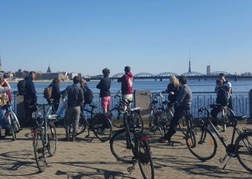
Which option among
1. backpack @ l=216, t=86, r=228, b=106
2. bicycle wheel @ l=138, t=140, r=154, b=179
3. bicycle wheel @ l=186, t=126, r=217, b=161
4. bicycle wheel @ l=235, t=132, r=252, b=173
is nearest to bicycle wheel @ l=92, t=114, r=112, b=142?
bicycle wheel @ l=186, t=126, r=217, b=161

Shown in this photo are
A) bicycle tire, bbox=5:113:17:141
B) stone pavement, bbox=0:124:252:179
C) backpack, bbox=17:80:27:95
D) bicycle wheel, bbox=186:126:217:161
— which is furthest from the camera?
backpack, bbox=17:80:27:95

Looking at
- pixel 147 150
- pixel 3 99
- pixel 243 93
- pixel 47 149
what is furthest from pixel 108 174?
pixel 243 93

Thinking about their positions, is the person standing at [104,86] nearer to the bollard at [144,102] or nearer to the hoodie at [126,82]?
the hoodie at [126,82]

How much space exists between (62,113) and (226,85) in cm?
524

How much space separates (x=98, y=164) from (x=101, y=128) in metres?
2.56

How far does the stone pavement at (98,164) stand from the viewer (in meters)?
6.32

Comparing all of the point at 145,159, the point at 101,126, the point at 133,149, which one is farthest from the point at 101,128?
the point at 145,159

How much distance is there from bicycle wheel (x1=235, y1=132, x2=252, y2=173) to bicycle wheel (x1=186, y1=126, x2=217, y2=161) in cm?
72

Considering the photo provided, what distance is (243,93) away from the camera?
1397cm

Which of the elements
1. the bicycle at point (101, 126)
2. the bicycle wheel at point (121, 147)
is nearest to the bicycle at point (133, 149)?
the bicycle wheel at point (121, 147)

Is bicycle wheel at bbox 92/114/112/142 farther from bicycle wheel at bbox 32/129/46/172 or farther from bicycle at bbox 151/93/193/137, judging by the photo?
bicycle wheel at bbox 32/129/46/172

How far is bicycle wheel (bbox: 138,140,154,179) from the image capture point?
5.83 metres

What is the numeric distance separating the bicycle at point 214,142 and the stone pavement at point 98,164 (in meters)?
0.16

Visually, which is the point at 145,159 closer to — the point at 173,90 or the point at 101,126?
the point at 101,126
